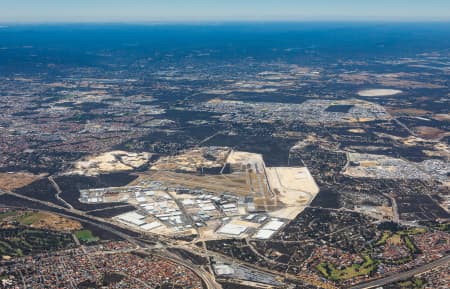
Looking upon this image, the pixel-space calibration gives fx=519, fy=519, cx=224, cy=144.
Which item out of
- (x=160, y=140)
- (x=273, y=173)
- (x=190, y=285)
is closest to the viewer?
(x=190, y=285)

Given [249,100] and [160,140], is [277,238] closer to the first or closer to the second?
[160,140]

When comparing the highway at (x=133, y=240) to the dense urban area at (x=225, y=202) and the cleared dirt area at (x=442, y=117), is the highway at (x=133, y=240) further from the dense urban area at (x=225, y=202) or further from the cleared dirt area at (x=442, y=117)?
the cleared dirt area at (x=442, y=117)

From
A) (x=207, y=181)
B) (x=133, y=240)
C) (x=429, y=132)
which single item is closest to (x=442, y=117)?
(x=429, y=132)

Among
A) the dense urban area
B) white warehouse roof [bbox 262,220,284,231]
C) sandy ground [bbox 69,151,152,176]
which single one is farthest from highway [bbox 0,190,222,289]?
sandy ground [bbox 69,151,152,176]

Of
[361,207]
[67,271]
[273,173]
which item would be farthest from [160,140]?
[67,271]

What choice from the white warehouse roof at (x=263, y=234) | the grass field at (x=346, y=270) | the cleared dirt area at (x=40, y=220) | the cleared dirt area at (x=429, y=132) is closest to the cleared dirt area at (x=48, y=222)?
the cleared dirt area at (x=40, y=220)
